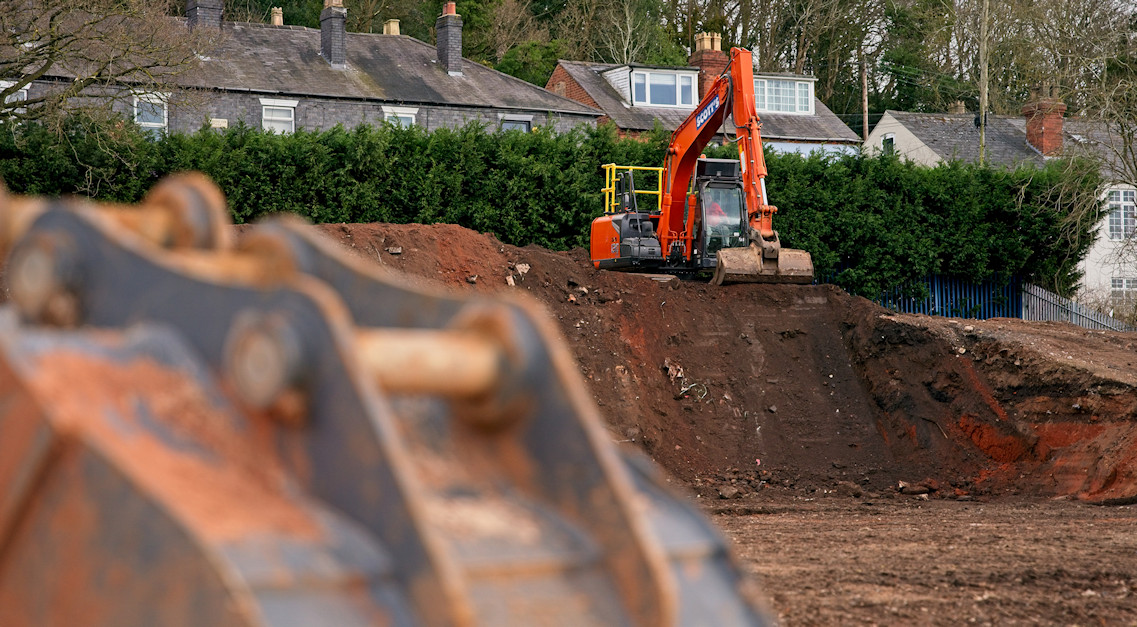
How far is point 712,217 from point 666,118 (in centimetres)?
2137

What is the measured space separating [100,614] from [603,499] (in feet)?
2.42

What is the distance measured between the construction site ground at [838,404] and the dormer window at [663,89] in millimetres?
22880

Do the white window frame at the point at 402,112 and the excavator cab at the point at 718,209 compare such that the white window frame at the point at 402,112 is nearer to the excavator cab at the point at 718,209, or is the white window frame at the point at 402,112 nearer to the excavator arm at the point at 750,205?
the excavator cab at the point at 718,209

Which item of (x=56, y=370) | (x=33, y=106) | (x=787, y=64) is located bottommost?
(x=56, y=370)

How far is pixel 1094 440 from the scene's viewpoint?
12742 mm

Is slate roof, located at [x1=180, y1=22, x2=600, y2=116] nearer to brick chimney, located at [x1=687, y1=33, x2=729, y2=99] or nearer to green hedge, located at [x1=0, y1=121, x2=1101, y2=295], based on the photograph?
brick chimney, located at [x1=687, y1=33, x2=729, y2=99]

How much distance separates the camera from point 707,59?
38.5 m

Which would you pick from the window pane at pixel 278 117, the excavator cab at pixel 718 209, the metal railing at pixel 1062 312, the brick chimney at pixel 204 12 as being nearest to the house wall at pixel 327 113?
the window pane at pixel 278 117

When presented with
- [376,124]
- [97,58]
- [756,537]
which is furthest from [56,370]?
[376,124]

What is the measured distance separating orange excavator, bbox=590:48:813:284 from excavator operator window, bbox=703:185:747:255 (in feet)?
0.05

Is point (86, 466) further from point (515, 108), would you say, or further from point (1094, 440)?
point (515, 108)

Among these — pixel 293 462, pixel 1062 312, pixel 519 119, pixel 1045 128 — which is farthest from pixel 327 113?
pixel 293 462

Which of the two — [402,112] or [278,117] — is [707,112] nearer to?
[402,112]

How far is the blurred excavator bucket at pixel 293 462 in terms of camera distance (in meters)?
1.44
